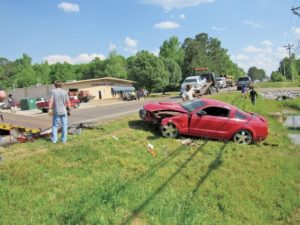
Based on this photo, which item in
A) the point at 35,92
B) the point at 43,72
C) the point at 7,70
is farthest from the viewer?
the point at 7,70

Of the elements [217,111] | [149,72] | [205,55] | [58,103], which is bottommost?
[217,111]

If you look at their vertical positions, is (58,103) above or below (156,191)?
above

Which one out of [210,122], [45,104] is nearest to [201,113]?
[210,122]

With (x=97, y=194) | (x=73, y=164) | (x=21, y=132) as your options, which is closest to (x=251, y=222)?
(x=97, y=194)

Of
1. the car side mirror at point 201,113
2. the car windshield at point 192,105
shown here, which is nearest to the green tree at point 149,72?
the car windshield at point 192,105

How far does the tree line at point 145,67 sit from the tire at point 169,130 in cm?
4286

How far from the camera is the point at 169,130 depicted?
40.5 ft

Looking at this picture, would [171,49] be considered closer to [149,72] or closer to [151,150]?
[149,72]

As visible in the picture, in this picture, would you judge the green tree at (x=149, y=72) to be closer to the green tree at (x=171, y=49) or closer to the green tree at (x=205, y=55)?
the green tree at (x=205, y=55)

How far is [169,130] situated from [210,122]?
1.63 meters

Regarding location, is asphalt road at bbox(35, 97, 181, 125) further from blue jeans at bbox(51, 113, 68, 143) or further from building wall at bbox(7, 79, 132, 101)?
building wall at bbox(7, 79, 132, 101)

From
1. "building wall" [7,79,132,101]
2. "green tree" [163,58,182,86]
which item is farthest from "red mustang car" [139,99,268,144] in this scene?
"green tree" [163,58,182,86]

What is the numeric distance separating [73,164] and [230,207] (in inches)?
158

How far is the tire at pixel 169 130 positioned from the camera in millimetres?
12330
